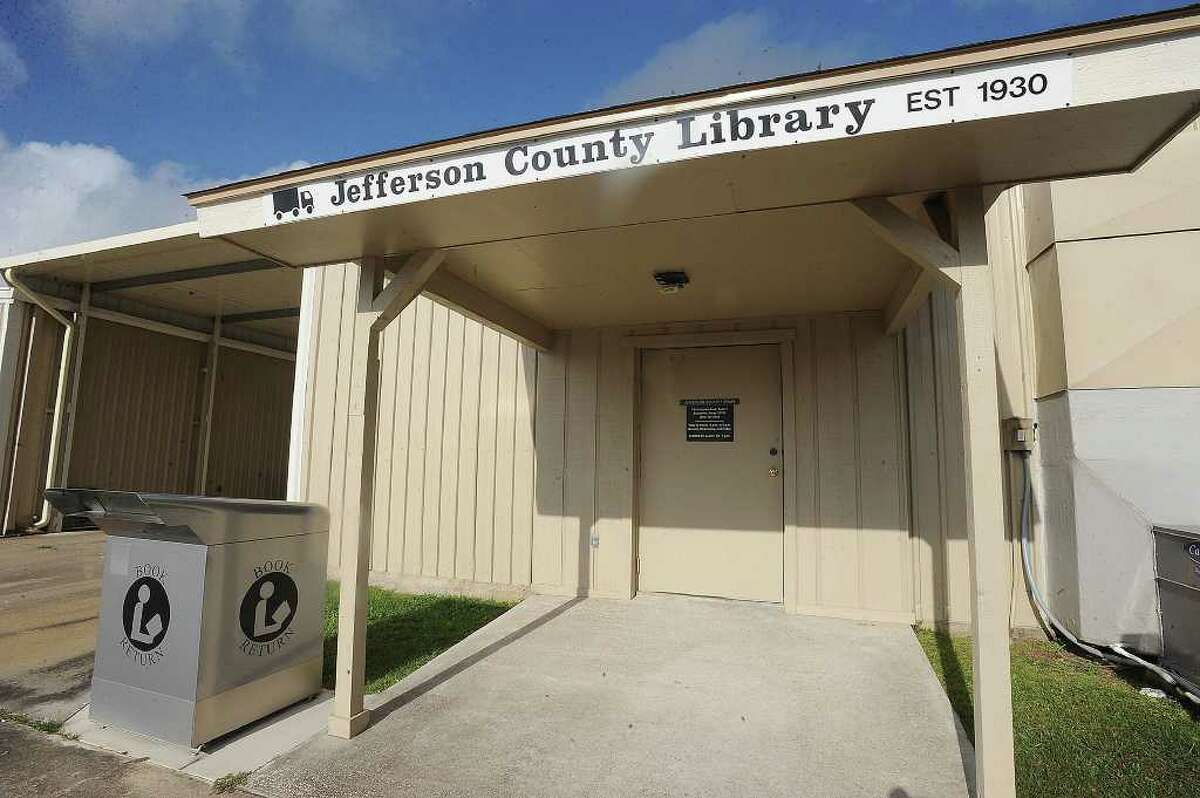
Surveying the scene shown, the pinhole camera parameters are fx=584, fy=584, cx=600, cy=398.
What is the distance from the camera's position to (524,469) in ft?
17.2

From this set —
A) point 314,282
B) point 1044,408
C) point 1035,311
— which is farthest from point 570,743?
point 314,282

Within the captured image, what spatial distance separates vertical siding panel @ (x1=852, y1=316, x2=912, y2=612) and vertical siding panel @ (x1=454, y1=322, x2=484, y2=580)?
129 inches

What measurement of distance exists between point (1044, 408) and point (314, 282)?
21.7 feet

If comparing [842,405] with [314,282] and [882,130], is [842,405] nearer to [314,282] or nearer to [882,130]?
[882,130]

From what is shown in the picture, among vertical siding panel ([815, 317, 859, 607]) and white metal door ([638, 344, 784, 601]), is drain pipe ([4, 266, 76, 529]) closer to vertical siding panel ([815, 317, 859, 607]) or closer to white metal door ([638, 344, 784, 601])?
white metal door ([638, 344, 784, 601])

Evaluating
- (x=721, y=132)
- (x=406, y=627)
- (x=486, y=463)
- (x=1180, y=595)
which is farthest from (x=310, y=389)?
(x=1180, y=595)

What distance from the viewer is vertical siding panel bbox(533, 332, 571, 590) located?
200 inches

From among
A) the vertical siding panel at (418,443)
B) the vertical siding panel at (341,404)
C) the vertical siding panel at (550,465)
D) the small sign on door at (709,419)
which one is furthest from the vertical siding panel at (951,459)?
the vertical siding panel at (341,404)

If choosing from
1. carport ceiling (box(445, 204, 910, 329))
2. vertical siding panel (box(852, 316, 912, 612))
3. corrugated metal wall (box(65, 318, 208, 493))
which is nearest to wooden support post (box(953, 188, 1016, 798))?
carport ceiling (box(445, 204, 910, 329))

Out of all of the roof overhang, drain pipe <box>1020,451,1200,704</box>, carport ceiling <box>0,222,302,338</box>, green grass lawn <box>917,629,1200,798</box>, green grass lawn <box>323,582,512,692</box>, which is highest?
carport ceiling <box>0,222,302,338</box>

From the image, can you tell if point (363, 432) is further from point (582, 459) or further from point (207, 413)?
point (207, 413)

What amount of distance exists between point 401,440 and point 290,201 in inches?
134

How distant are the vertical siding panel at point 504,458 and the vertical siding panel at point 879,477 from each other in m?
2.89

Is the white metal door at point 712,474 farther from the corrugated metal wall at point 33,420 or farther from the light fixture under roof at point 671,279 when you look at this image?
the corrugated metal wall at point 33,420
